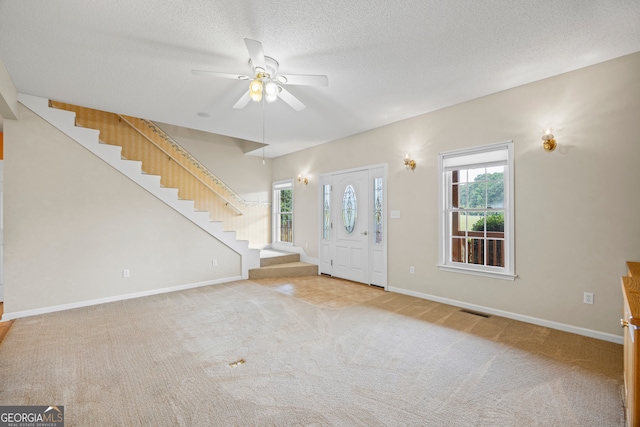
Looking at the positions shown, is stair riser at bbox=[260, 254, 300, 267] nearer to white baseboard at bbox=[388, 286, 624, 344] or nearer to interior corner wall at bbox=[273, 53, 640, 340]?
white baseboard at bbox=[388, 286, 624, 344]

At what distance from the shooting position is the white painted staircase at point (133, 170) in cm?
377

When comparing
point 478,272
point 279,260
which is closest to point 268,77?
point 478,272

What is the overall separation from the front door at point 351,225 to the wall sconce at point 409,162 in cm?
87

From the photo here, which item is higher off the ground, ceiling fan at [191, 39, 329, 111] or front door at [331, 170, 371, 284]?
ceiling fan at [191, 39, 329, 111]

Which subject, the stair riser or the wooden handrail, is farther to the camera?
the stair riser

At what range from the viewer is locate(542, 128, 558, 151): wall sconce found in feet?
10.3

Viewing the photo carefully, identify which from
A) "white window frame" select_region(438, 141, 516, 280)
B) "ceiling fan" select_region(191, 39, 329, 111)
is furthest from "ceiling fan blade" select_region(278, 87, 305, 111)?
"white window frame" select_region(438, 141, 516, 280)

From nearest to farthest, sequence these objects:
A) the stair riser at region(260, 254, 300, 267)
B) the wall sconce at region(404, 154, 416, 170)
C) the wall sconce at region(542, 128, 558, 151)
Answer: the wall sconce at region(542, 128, 558, 151)
the wall sconce at region(404, 154, 416, 170)
the stair riser at region(260, 254, 300, 267)

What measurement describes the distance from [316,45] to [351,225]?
3.54 m

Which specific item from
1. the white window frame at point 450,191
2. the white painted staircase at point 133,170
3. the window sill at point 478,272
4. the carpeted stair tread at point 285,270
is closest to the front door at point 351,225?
the carpeted stair tread at point 285,270

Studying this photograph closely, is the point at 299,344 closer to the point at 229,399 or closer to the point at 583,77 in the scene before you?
the point at 229,399

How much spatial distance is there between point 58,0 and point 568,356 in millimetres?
5196

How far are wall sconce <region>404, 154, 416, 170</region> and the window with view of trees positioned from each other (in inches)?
127

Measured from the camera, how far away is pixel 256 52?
2.36m
